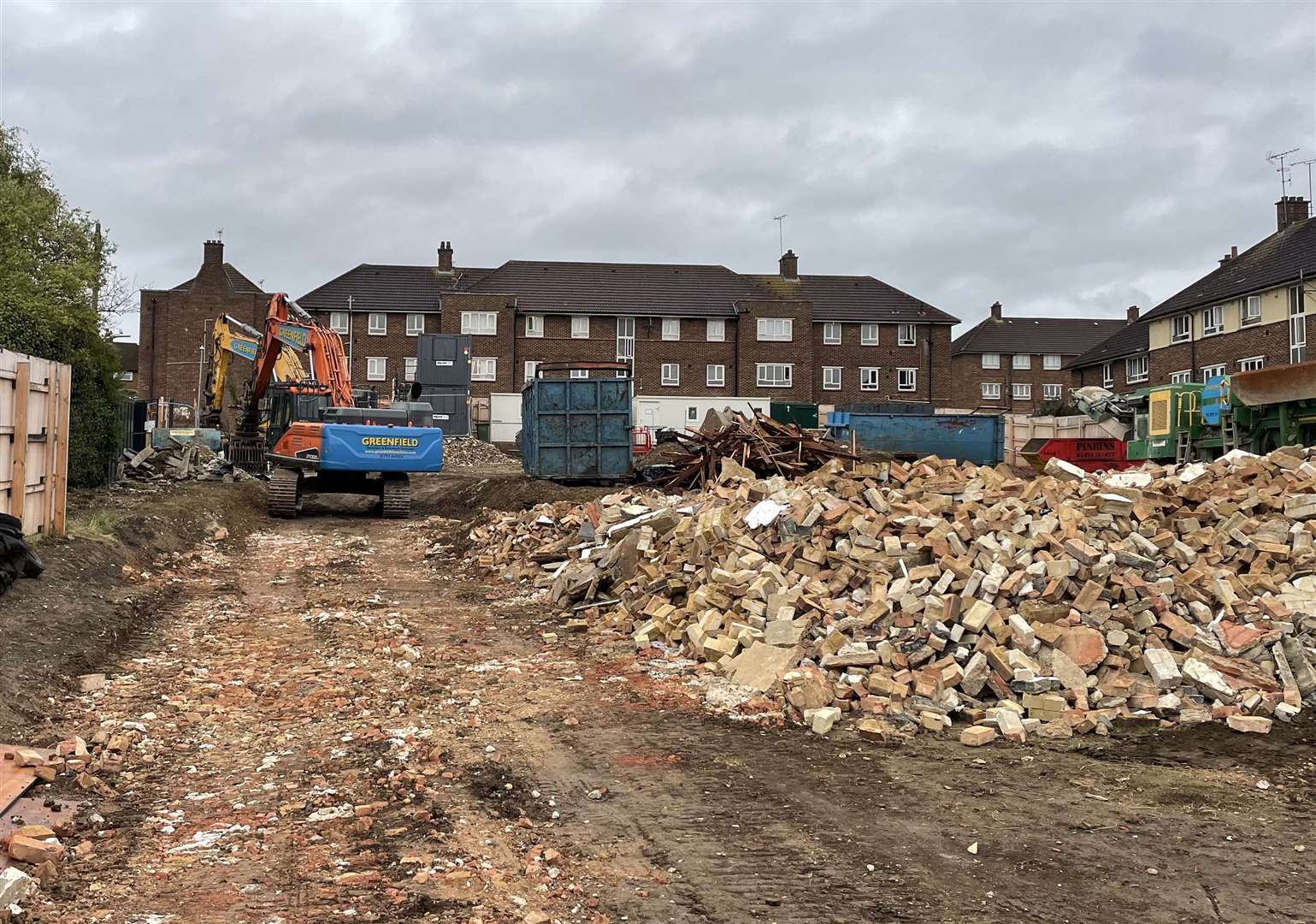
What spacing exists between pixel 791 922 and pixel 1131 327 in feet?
173

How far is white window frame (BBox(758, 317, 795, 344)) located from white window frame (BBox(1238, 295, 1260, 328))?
21303 millimetres

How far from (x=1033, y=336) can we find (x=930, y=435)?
4868 centimetres

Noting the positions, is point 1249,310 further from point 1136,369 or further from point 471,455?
point 471,455

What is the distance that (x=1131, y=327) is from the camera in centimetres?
5056

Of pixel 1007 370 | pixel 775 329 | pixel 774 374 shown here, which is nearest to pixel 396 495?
pixel 774 374

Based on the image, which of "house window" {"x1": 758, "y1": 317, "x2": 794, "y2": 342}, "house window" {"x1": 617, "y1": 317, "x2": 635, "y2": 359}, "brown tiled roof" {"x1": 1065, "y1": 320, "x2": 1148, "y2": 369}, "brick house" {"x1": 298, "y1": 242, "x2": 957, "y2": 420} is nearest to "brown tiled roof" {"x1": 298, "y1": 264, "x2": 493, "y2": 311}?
"brick house" {"x1": 298, "y1": 242, "x2": 957, "y2": 420}

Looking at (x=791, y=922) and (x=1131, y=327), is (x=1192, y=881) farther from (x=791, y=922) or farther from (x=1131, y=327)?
(x=1131, y=327)

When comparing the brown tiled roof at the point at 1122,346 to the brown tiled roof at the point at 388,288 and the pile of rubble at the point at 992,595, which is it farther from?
the pile of rubble at the point at 992,595

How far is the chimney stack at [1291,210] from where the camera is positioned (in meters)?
41.7

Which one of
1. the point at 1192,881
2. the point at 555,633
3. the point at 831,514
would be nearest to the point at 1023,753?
the point at 1192,881

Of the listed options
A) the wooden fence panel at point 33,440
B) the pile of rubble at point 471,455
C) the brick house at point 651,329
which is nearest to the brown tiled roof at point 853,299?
the brick house at point 651,329

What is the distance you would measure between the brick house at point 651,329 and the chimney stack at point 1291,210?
57.6 feet

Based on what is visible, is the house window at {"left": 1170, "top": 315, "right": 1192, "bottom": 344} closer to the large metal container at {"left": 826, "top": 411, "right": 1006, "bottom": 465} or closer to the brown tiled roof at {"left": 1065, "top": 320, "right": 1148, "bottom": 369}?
the brown tiled roof at {"left": 1065, "top": 320, "right": 1148, "bottom": 369}

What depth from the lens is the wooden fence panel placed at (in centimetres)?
954
